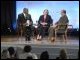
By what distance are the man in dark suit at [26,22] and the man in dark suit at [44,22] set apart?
0.30 m

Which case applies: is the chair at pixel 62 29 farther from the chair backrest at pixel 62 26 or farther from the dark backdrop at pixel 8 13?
the dark backdrop at pixel 8 13

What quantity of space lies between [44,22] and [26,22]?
53cm

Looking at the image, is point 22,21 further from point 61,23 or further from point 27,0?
point 27,0

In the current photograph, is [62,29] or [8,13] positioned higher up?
[8,13]

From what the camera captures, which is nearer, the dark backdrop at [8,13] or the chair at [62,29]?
the chair at [62,29]

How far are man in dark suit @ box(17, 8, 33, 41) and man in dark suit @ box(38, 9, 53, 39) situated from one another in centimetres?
30

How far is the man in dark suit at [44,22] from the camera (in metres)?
9.24

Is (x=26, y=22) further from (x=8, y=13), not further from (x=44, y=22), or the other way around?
(x=8, y=13)

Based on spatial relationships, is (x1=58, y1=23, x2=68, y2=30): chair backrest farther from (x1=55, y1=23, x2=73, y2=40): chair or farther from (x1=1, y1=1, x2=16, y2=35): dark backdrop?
(x1=1, y1=1, x2=16, y2=35): dark backdrop

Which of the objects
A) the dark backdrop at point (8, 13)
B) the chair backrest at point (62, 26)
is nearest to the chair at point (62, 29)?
the chair backrest at point (62, 26)

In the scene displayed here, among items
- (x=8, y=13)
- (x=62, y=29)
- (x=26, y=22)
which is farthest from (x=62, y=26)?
(x=8, y=13)

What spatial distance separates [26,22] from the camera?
30.3 feet

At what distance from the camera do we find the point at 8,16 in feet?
40.1

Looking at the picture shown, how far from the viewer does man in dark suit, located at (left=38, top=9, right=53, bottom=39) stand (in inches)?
364
